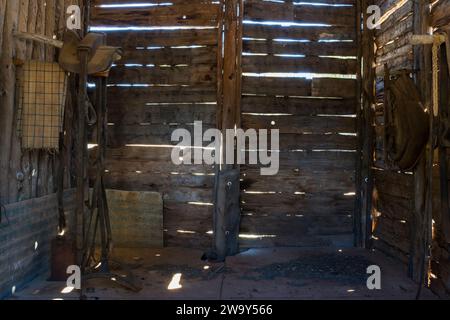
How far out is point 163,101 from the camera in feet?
18.7

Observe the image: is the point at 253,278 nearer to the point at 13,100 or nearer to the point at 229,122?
the point at 229,122

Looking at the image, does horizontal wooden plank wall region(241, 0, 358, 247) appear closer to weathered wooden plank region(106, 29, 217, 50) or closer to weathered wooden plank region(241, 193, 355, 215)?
weathered wooden plank region(241, 193, 355, 215)

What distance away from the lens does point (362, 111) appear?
5.75 meters

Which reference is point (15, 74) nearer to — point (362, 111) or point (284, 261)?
point (284, 261)

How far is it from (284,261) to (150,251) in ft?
5.86

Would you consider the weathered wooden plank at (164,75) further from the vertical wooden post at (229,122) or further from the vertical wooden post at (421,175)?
the vertical wooden post at (421,175)

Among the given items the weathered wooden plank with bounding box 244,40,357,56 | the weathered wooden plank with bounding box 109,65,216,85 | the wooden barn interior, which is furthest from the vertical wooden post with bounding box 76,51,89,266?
the weathered wooden plank with bounding box 244,40,357,56

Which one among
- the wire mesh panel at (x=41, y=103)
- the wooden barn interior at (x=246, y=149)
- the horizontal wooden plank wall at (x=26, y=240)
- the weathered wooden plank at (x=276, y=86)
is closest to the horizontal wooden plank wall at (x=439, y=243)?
the wooden barn interior at (x=246, y=149)

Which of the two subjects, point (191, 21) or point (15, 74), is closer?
point (15, 74)

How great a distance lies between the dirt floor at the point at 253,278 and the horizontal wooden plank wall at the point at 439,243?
16cm

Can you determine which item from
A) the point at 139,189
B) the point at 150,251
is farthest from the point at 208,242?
the point at 139,189

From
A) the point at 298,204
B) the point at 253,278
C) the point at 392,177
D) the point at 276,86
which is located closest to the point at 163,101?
the point at 276,86

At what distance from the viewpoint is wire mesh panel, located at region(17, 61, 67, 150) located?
4.12m

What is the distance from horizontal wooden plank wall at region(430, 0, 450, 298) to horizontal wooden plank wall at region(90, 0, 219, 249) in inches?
107
